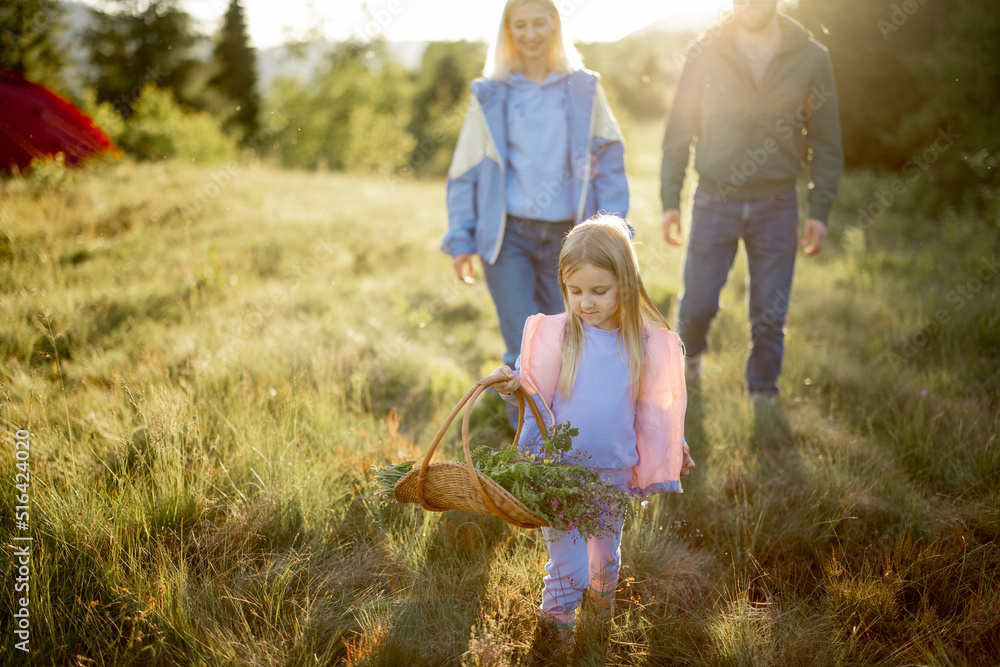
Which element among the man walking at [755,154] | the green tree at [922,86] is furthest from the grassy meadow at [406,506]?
the green tree at [922,86]

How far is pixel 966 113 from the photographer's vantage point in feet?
31.1

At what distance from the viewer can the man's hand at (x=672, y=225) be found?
3994 millimetres

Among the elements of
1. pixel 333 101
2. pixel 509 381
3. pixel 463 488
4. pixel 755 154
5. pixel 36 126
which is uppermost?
pixel 333 101

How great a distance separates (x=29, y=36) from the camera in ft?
26.3

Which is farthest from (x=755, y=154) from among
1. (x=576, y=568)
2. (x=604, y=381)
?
(x=576, y=568)

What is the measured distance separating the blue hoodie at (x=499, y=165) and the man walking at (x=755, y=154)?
79 centimetres

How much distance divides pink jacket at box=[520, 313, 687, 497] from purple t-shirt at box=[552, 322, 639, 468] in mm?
59

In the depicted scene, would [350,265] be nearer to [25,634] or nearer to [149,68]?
[25,634]

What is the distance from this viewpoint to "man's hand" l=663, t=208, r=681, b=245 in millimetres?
3994

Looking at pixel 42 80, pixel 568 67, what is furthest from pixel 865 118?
pixel 42 80

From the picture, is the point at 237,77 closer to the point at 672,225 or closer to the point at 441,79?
the point at 441,79

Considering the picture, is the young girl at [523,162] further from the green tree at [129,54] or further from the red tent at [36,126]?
the green tree at [129,54]

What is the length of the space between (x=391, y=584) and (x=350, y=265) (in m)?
5.65

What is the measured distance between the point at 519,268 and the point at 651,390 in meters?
1.36
